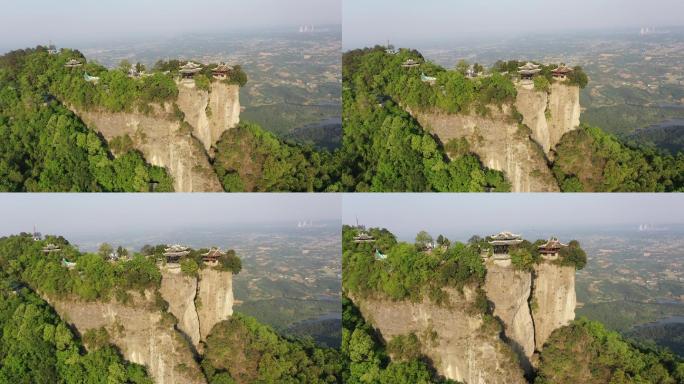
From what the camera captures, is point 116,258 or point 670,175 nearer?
point 670,175

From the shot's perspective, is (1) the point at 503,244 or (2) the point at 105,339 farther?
(2) the point at 105,339

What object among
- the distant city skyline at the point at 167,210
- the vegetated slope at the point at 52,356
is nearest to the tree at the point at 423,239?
the distant city skyline at the point at 167,210

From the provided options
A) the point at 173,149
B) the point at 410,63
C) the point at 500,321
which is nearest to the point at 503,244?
the point at 500,321

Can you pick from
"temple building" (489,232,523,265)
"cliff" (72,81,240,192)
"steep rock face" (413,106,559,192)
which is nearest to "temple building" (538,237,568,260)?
"temple building" (489,232,523,265)

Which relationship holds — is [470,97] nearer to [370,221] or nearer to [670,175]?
[370,221]

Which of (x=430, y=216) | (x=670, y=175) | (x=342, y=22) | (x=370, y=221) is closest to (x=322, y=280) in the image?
(x=370, y=221)

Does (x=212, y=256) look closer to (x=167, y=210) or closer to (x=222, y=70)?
(x=167, y=210)
